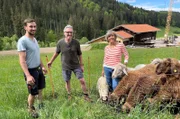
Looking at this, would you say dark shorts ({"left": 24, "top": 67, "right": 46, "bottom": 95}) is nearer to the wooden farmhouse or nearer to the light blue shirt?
the light blue shirt

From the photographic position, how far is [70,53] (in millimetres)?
6188

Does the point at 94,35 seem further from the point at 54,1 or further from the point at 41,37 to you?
the point at 54,1

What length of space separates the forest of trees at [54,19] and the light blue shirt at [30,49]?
55.0 metres

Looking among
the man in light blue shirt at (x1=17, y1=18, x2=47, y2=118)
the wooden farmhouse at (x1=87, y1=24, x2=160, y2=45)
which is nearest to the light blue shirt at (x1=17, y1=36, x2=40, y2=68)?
the man in light blue shirt at (x1=17, y1=18, x2=47, y2=118)

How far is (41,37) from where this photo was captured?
3088 inches

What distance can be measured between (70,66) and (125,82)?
5.22 ft

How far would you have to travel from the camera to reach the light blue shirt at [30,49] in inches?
188

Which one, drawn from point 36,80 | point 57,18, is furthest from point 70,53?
point 57,18

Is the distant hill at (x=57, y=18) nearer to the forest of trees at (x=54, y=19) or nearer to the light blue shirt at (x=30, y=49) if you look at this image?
the forest of trees at (x=54, y=19)

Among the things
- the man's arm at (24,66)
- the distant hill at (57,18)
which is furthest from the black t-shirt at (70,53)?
the distant hill at (57,18)

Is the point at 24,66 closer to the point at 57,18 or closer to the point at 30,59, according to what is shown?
the point at 30,59

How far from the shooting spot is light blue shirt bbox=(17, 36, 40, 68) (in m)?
4.78

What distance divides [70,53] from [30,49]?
1.45 m

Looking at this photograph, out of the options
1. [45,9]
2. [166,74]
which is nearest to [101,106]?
[166,74]
